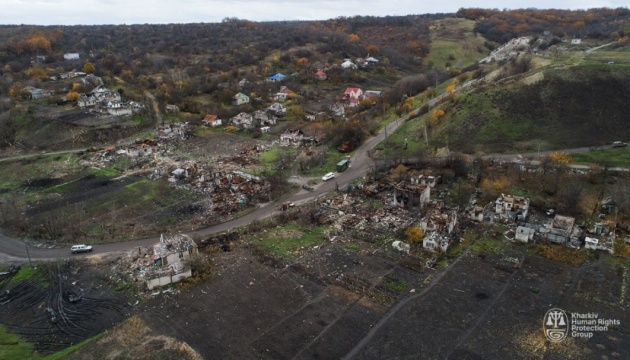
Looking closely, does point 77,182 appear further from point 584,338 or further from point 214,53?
point 214,53

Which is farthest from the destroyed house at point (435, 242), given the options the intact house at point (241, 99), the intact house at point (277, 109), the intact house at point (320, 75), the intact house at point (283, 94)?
the intact house at point (320, 75)

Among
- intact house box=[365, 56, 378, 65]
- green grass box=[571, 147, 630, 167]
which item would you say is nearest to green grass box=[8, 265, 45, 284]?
green grass box=[571, 147, 630, 167]

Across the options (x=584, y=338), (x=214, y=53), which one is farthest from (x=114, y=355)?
(x=214, y=53)

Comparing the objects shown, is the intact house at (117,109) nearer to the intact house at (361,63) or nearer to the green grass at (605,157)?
the intact house at (361,63)

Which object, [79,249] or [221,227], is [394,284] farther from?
[79,249]

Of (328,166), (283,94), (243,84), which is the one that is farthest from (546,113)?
(243,84)
